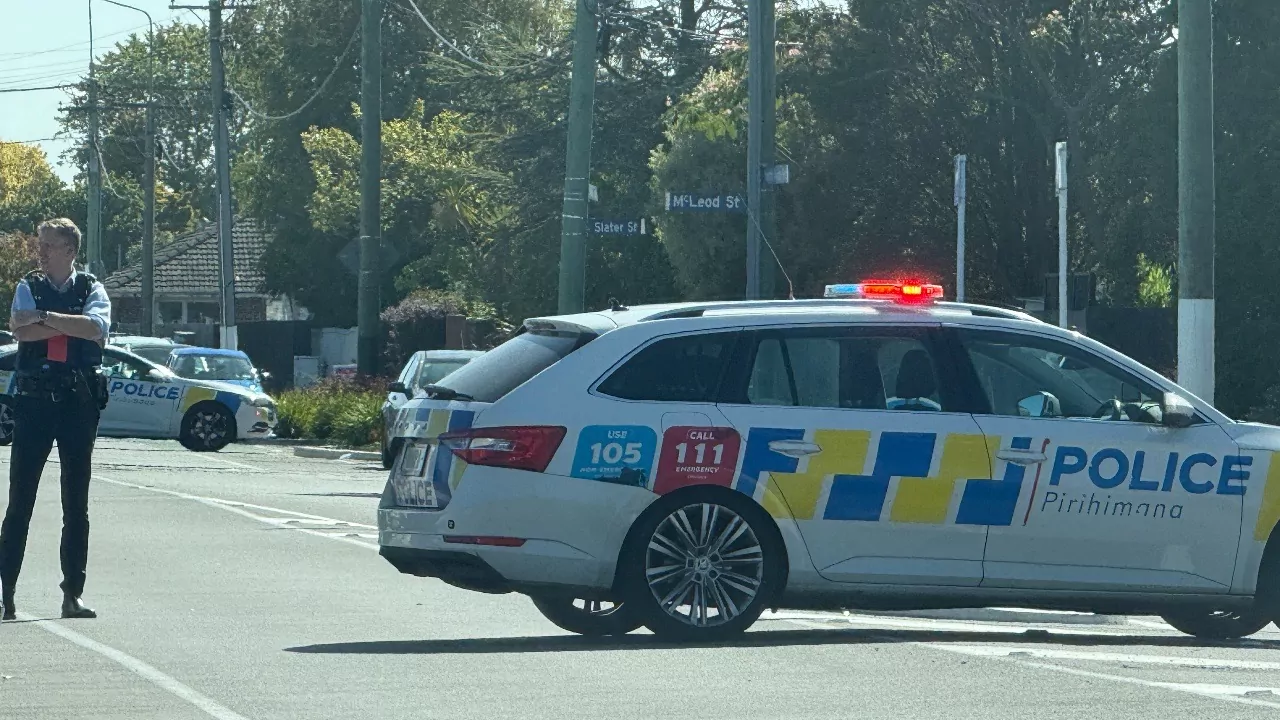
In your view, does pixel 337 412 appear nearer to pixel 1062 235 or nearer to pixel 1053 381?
pixel 1062 235

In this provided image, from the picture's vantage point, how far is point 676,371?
32.2 ft

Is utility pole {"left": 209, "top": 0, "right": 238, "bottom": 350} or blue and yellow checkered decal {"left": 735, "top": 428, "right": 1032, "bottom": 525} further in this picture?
utility pole {"left": 209, "top": 0, "right": 238, "bottom": 350}

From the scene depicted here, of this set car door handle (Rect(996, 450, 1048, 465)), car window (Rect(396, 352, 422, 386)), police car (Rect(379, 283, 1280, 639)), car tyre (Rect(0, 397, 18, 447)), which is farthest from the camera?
car tyre (Rect(0, 397, 18, 447))

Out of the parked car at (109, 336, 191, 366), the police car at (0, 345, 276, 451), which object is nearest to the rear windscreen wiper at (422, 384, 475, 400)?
the police car at (0, 345, 276, 451)

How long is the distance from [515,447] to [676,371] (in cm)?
84

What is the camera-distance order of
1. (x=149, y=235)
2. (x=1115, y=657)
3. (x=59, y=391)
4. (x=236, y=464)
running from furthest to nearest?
1. (x=149, y=235)
2. (x=236, y=464)
3. (x=59, y=391)
4. (x=1115, y=657)

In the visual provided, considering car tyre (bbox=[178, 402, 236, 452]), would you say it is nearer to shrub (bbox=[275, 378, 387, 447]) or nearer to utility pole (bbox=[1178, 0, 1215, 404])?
shrub (bbox=[275, 378, 387, 447])

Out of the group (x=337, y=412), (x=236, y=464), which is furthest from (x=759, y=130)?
(x=337, y=412)

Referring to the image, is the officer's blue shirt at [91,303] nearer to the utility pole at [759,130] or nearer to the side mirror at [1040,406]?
the side mirror at [1040,406]

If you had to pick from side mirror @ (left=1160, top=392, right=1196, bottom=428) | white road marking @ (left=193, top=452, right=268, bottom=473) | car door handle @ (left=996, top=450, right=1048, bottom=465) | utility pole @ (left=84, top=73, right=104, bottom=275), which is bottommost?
white road marking @ (left=193, top=452, right=268, bottom=473)

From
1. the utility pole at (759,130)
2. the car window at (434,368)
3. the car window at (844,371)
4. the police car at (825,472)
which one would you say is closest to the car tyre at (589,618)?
the police car at (825,472)

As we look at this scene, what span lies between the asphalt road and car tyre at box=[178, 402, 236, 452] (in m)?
17.0

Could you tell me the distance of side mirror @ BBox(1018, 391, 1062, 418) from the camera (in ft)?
32.9

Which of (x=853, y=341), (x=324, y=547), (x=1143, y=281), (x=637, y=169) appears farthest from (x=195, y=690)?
(x=637, y=169)
